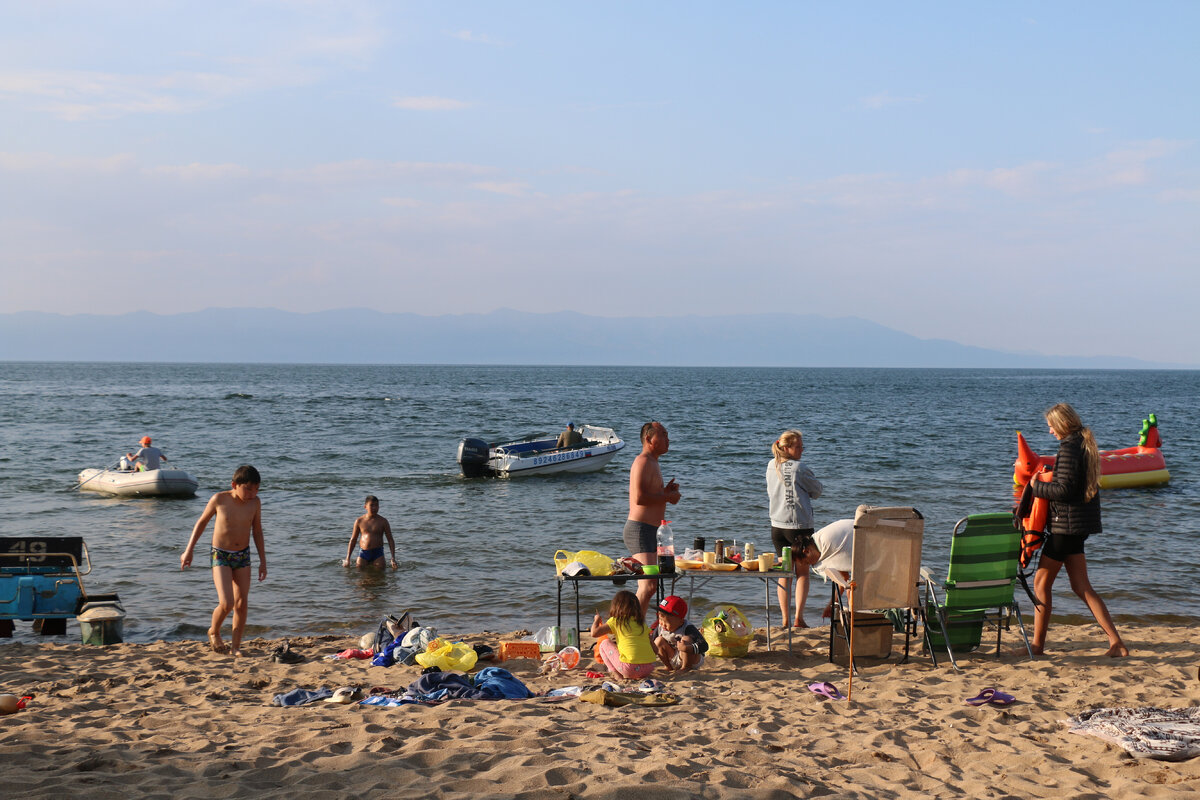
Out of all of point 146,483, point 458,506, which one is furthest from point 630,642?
point 146,483

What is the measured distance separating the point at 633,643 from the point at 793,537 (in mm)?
1923

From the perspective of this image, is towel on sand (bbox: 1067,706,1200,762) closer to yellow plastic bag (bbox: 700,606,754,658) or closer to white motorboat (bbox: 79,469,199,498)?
yellow plastic bag (bbox: 700,606,754,658)

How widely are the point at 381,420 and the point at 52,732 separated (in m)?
42.4

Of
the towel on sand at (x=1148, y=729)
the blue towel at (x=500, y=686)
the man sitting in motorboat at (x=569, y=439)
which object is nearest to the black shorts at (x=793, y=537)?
the towel on sand at (x=1148, y=729)

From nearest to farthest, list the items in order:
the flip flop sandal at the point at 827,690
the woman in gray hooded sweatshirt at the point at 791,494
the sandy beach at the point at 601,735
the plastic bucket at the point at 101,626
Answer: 1. the sandy beach at the point at 601,735
2. the flip flop sandal at the point at 827,690
3. the woman in gray hooded sweatshirt at the point at 791,494
4. the plastic bucket at the point at 101,626

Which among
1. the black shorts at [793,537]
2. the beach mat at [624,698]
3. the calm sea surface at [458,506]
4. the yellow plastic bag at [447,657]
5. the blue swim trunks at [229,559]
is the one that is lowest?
the calm sea surface at [458,506]

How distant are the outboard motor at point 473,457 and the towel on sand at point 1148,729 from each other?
1835cm

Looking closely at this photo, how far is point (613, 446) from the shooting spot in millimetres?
24828

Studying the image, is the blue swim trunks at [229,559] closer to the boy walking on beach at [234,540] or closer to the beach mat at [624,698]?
the boy walking on beach at [234,540]

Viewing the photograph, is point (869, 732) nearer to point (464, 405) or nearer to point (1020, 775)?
point (1020, 775)

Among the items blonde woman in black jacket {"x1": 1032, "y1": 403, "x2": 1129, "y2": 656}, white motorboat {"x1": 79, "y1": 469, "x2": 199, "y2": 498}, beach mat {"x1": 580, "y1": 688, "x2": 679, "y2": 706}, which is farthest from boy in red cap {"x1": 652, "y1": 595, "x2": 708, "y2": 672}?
white motorboat {"x1": 79, "y1": 469, "x2": 199, "y2": 498}

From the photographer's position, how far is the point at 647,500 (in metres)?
7.39

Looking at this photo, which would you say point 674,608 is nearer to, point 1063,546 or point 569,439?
point 1063,546

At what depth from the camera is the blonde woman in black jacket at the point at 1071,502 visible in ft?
21.7
